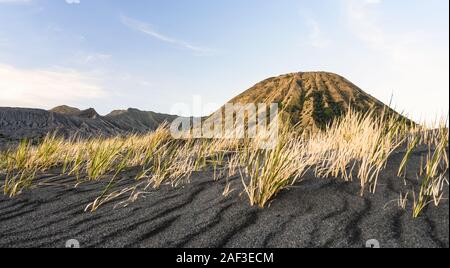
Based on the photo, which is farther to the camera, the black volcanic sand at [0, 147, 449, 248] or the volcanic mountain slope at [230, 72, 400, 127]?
the volcanic mountain slope at [230, 72, 400, 127]

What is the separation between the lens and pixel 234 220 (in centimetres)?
238

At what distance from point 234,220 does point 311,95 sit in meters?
16.6

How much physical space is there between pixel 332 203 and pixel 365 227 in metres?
0.42

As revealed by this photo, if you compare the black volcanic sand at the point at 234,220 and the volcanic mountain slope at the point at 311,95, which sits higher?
the volcanic mountain slope at the point at 311,95

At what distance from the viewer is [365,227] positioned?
2207 mm

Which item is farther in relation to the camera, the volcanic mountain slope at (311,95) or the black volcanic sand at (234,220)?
the volcanic mountain slope at (311,95)

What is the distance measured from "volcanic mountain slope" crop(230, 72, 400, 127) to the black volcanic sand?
11215 millimetres

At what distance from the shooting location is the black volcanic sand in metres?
2.10

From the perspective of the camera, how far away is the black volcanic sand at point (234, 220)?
2.10 m

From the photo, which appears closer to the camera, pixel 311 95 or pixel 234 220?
pixel 234 220

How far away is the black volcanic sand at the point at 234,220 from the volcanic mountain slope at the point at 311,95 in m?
11.2

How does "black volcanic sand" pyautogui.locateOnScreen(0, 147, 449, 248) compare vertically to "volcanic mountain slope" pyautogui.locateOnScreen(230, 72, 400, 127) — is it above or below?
below
